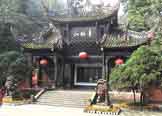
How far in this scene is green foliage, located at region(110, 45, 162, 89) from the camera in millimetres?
13055

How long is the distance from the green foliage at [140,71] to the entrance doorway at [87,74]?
5.89m

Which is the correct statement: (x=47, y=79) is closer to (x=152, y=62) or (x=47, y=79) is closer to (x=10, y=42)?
(x=10, y=42)

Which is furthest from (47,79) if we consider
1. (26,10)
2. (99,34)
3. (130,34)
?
(26,10)

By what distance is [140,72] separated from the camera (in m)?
13.2

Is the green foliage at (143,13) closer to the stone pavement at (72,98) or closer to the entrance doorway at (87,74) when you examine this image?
the entrance doorway at (87,74)

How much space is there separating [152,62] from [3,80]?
36.8 feet

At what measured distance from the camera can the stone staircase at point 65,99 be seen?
1545cm

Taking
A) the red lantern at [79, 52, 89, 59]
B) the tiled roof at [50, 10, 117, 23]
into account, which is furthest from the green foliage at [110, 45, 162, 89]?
the tiled roof at [50, 10, 117, 23]

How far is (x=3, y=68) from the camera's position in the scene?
19328 mm

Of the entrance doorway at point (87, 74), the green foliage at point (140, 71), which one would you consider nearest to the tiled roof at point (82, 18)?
the entrance doorway at point (87, 74)

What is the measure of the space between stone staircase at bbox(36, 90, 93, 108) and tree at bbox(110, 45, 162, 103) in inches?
96.1

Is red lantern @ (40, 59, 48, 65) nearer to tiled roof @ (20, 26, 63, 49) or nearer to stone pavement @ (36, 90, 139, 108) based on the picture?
tiled roof @ (20, 26, 63, 49)

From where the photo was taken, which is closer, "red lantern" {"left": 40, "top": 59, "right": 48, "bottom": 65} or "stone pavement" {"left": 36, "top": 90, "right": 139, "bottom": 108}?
"stone pavement" {"left": 36, "top": 90, "right": 139, "bottom": 108}

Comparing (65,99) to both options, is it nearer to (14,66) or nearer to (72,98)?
(72,98)
